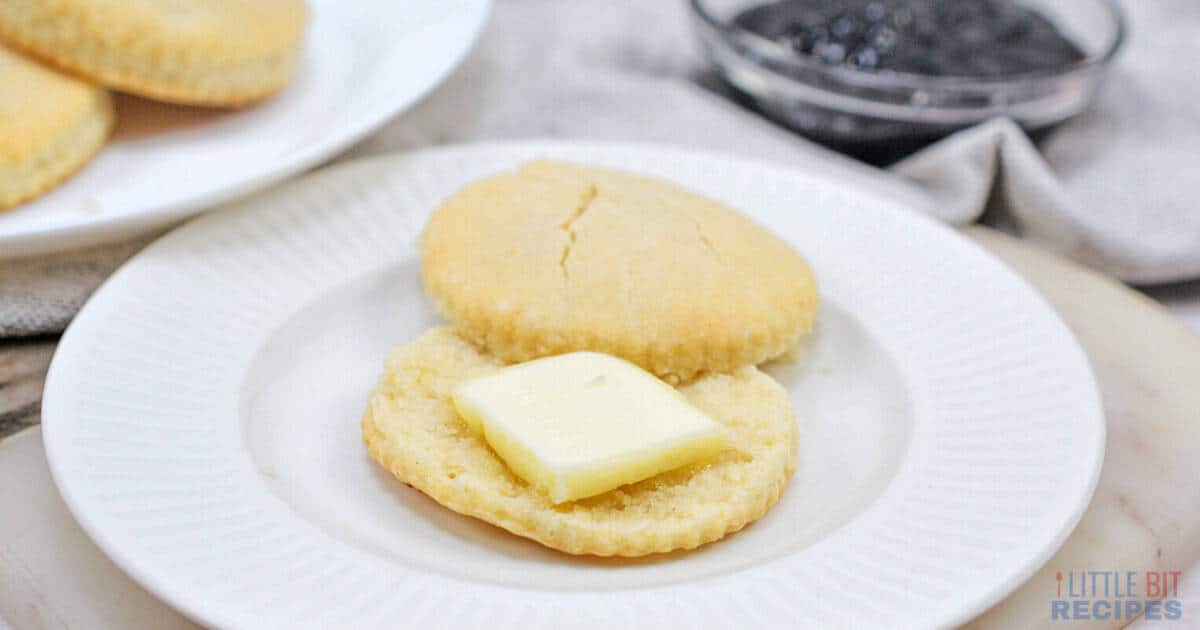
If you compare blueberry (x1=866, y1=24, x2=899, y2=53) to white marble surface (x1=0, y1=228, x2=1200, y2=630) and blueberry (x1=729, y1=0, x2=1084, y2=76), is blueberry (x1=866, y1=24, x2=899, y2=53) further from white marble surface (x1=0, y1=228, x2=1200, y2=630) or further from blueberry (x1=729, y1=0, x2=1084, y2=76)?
white marble surface (x1=0, y1=228, x2=1200, y2=630)

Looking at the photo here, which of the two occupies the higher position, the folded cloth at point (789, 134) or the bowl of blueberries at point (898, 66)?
the bowl of blueberries at point (898, 66)

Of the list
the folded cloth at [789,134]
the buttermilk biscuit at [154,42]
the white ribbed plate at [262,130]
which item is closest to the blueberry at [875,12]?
the folded cloth at [789,134]

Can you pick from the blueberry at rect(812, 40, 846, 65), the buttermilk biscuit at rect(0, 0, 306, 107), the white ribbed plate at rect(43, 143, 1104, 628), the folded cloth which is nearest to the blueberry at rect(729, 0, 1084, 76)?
the blueberry at rect(812, 40, 846, 65)

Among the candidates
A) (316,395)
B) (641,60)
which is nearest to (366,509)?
(316,395)

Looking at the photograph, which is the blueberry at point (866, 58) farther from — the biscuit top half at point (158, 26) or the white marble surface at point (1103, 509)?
the biscuit top half at point (158, 26)

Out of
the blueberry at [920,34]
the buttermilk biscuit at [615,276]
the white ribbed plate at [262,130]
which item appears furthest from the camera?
the blueberry at [920,34]

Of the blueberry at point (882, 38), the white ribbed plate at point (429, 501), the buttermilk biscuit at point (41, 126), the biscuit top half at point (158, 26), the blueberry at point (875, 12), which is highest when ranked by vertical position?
the biscuit top half at point (158, 26)

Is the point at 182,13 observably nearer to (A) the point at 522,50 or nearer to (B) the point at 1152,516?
(A) the point at 522,50
